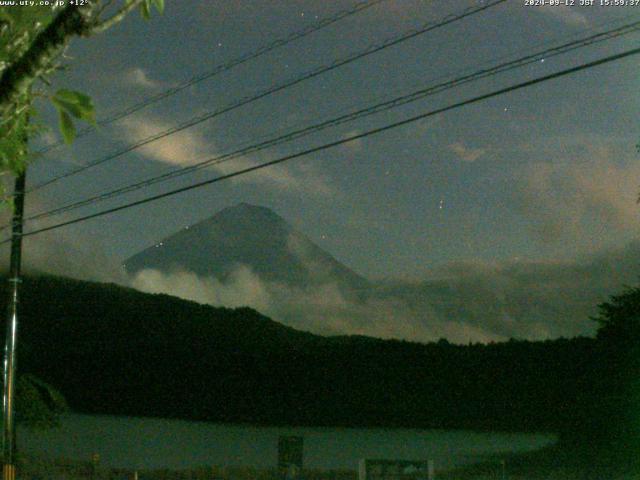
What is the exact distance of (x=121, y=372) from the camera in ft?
100

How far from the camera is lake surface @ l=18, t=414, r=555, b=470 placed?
24.9 m

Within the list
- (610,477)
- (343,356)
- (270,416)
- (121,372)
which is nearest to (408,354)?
(343,356)

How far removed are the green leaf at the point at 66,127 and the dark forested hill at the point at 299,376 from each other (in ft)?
76.0

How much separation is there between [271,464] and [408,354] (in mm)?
5486

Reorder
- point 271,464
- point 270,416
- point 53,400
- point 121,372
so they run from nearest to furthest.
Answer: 1. point 53,400
2. point 271,464
3. point 270,416
4. point 121,372

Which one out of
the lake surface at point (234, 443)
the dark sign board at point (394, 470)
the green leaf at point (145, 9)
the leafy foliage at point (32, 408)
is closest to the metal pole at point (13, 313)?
the leafy foliage at point (32, 408)

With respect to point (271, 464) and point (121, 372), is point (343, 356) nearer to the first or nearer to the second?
point (271, 464)

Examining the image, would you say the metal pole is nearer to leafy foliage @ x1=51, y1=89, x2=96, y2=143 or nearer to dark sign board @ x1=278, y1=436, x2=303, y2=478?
dark sign board @ x1=278, y1=436, x2=303, y2=478

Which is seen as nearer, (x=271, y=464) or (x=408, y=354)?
(x=271, y=464)

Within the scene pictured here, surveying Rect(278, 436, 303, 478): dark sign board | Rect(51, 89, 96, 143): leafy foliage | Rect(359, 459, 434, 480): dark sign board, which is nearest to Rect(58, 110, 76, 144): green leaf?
Rect(51, 89, 96, 143): leafy foliage

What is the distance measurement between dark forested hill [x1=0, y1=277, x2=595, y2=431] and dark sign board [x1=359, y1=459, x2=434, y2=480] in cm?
1146

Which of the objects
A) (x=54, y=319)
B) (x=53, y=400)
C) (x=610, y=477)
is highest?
(x=54, y=319)

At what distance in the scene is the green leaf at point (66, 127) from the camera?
3660mm

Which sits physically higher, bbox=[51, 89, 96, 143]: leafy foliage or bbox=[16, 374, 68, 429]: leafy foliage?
bbox=[51, 89, 96, 143]: leafy foliage
